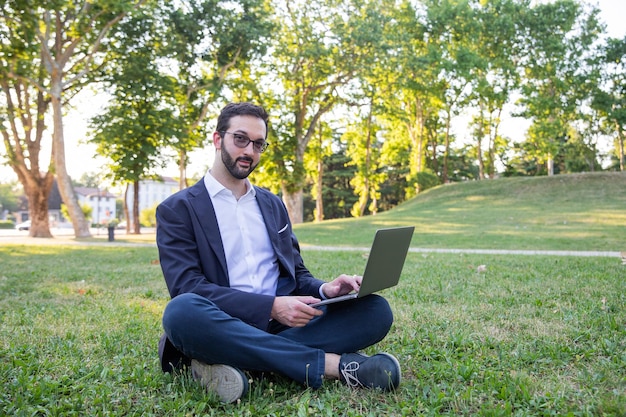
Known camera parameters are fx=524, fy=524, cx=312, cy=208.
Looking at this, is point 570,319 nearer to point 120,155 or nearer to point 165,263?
point 165,263

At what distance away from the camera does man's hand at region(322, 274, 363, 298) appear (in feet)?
9.96

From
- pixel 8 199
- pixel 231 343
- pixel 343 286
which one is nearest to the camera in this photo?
pixel 231 343

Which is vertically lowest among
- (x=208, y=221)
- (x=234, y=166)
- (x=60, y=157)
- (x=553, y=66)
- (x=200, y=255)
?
(x=200, y=255)

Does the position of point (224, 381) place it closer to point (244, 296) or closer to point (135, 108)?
point (244, 296)

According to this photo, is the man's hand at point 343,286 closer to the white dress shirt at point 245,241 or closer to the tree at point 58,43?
the white dress shirt at point 245,241

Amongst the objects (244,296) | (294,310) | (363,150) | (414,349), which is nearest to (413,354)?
(414,349)

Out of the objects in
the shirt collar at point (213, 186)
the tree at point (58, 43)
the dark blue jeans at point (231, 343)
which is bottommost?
the dark blue jeans at point (231, 343)

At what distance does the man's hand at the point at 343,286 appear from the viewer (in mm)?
3035

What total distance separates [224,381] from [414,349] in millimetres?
1496

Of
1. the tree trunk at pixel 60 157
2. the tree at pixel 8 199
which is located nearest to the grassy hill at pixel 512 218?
the tree trunk at pixel 60 157

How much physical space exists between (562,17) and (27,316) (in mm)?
35626

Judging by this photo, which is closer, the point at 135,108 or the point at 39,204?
the point at 135,108

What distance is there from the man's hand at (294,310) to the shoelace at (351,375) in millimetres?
335

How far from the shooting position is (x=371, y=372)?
2.80m
